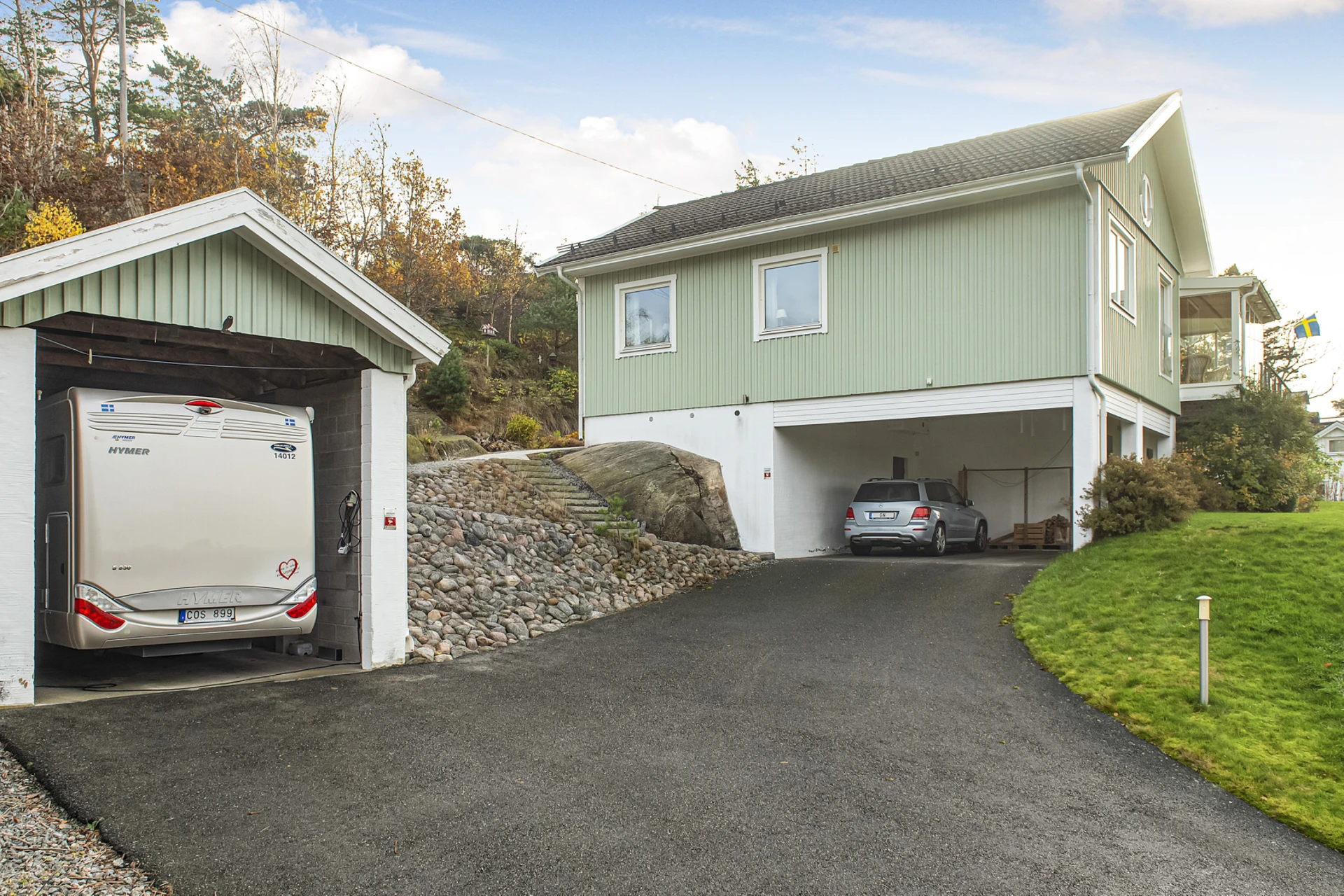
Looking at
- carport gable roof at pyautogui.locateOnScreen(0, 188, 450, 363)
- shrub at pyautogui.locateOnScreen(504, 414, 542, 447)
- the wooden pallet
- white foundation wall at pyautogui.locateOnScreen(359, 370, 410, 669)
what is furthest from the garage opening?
the wooden pallet

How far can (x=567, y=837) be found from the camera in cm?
478

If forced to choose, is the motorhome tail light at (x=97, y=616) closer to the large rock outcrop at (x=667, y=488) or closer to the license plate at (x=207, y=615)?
the license plate at (x=207, y=615)

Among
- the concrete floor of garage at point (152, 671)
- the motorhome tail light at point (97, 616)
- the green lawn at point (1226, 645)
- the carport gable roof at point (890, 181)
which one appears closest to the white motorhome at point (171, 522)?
the motorhome tail light at point (97, 616)

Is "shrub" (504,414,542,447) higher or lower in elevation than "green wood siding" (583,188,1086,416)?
lower

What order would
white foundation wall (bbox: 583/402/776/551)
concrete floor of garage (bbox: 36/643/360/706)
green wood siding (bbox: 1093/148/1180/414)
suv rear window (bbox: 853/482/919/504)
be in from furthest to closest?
suv rear window (bbox: 853/482/919/504), white foundation wall (bbox: 583/402/776/551), green wood siding (bbox: 1093/148/1180/414), concrete floor of garage (bbox: 36/643/360/706)

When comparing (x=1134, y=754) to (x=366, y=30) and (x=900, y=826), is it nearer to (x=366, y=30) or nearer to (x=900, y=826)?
(x=900, y=826)

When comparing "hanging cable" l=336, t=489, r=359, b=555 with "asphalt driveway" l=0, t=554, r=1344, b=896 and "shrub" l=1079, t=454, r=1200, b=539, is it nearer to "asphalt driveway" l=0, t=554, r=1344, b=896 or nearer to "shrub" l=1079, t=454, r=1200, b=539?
"asphalt driveway" l=0, t=554, r=1344, b=896

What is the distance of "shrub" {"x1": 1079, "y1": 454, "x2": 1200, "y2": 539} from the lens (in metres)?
13.0

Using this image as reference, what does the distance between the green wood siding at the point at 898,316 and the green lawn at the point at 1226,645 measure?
3607 millimetres

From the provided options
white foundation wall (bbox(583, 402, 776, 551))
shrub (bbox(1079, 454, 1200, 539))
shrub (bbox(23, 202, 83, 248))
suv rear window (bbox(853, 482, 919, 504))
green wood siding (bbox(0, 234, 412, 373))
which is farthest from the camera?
shrub (bbox(23, 202, 83, 248))

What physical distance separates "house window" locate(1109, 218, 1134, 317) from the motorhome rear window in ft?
48.3

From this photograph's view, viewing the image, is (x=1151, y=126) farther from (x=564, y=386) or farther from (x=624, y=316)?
(x=564, y=386)

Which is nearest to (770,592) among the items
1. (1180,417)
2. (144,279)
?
(144,279)

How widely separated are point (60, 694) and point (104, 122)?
93.7 ft
